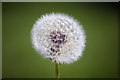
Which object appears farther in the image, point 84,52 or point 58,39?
point 84,52

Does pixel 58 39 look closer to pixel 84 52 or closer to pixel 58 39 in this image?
pixel 58 39

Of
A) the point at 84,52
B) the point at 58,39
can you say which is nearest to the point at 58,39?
the point at 58,39

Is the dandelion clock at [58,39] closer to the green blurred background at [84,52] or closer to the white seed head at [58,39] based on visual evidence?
the white seed head at [58,39]

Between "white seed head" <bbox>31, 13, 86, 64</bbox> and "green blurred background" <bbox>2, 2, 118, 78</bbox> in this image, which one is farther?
"green blurred background" <bbox>2, 2, 118, 78</bbox>

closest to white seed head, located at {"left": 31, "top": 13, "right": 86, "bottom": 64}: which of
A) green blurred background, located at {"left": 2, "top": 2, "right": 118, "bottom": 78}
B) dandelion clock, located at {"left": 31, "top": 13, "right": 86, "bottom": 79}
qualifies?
dandelion clock, located at {"left": 31, "top": 13, "right": 86, "bottom": 79}

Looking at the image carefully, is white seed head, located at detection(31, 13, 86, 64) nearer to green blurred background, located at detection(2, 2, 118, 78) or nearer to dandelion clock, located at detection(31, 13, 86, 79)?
dandelion clock, located at detection(31, 13, 86, 79)

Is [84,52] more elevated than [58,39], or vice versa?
[58,39]

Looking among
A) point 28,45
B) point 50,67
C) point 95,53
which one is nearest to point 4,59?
point 28,45

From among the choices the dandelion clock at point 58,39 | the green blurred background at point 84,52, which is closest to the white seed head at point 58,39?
the dandelion clock at point 58,39
